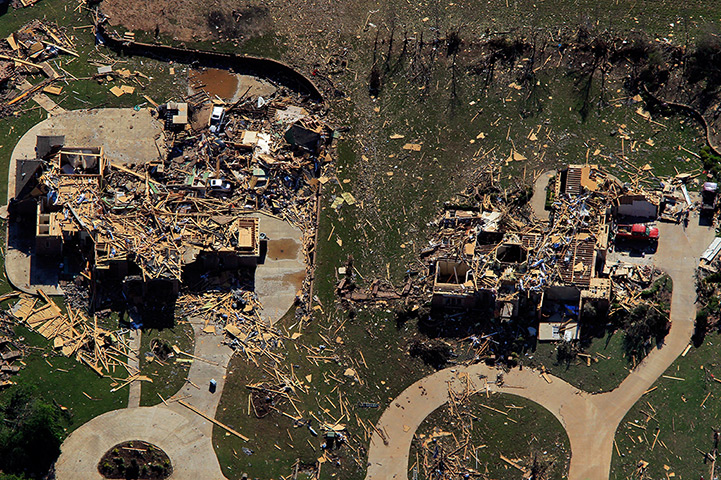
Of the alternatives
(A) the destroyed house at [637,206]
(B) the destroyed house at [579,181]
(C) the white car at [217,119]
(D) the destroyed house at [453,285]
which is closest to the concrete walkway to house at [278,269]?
(C) the white car at [217,119]

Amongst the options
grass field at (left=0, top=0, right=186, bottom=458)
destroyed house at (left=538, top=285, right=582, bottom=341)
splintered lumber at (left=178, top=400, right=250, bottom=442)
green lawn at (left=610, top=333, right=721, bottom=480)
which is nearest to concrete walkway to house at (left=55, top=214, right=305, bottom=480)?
splintered lumber at (left=178, top=400, right=250, bottom=442)

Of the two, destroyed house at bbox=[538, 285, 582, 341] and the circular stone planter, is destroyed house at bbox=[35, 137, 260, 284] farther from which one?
destroyed house at bbox=[538, 285, 582, 341]

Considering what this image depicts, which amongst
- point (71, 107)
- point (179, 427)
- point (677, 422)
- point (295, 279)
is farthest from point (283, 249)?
point (677, 422)

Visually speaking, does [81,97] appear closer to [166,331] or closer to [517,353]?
[166,331]

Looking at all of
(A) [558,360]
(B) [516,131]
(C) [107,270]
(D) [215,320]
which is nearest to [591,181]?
(B) [516,131]

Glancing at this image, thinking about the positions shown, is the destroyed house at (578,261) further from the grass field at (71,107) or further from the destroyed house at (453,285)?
the grass field at (71,107)

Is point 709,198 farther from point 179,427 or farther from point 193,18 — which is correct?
point 193,18
